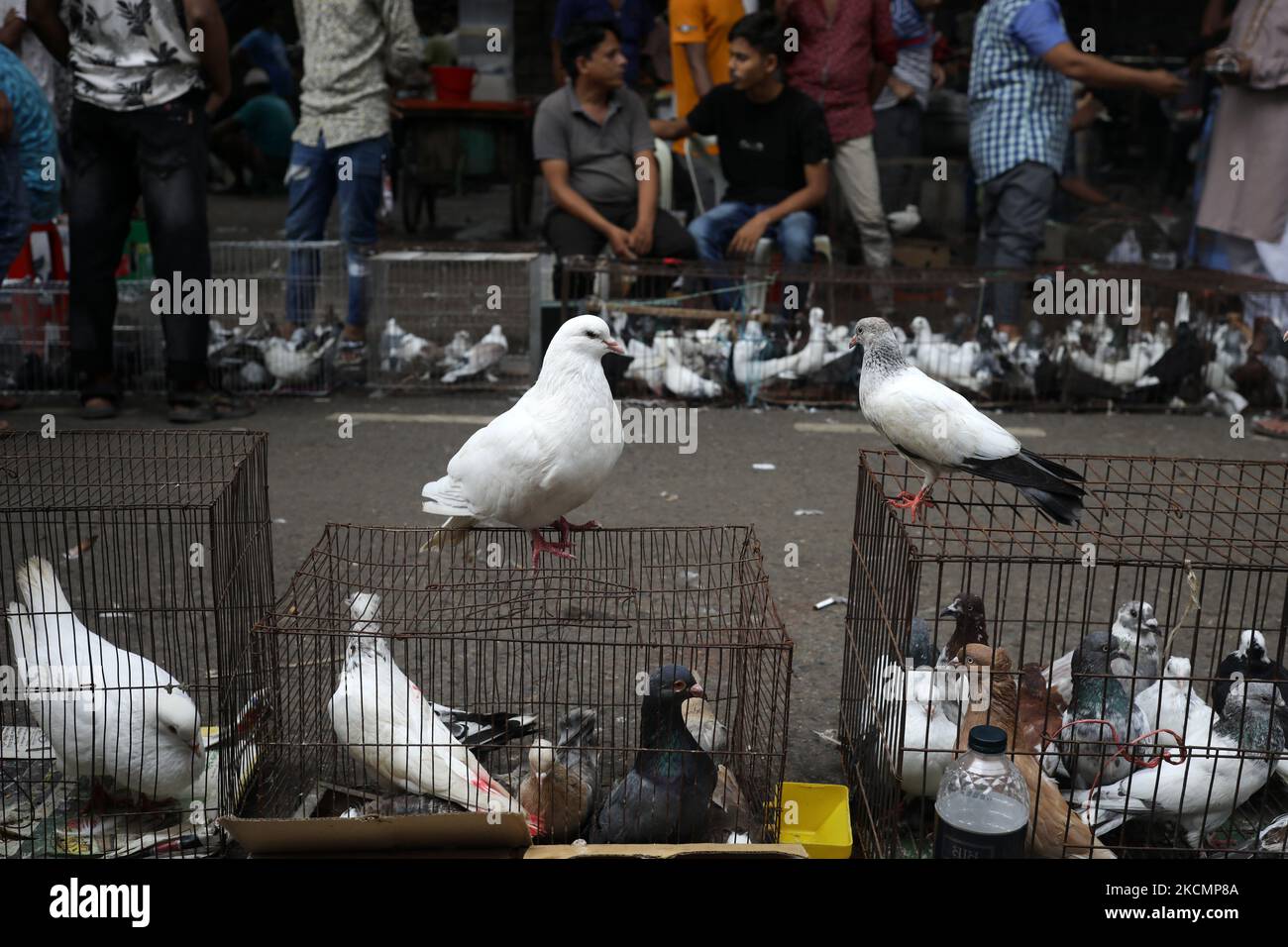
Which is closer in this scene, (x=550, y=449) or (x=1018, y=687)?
(x=1018, y=687)

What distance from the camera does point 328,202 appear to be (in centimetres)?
674

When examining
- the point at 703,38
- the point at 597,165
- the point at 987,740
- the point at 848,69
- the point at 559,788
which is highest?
the point at 703,38

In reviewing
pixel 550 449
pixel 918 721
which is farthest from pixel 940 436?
pixel 550 449

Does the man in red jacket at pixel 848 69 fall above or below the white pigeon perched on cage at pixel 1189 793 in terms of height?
above

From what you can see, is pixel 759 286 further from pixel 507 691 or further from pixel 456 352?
pixel 507 691

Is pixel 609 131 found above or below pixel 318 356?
above

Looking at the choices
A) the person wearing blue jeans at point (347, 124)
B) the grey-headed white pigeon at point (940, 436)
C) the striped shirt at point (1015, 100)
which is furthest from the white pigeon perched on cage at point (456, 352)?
the grey-headed white pigeon at point (940, 436)

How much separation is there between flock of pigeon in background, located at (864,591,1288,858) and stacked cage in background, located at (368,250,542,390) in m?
3.76

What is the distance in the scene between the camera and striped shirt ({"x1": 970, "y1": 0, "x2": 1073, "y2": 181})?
665cm

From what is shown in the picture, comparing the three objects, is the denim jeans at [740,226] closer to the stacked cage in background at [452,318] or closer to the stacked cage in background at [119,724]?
the stacked cage in background at [452,318]

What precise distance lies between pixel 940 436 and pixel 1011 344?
3.51 metres

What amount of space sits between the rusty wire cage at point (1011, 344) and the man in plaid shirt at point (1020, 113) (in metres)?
0.40

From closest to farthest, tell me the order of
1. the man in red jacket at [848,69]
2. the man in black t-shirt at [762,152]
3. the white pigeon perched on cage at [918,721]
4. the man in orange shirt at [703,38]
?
the white pigeon perched on cage at [918,721]
the man in black t-shirt at [762,152]
the man in red jacket at [848,69]
the man in orange shirt at [703,38]

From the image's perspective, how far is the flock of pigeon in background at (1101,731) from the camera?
8.66ft
